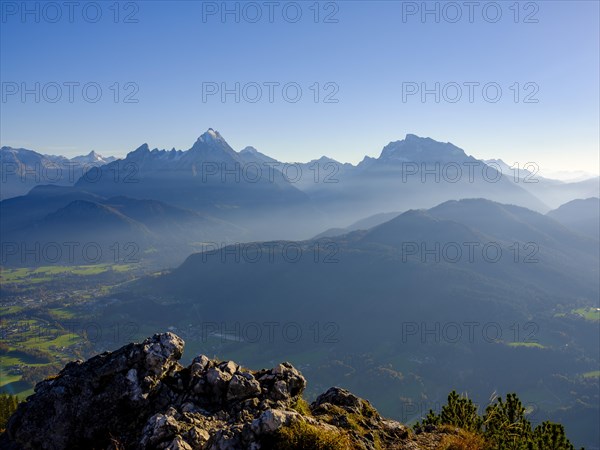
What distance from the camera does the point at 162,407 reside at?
53.8 ft

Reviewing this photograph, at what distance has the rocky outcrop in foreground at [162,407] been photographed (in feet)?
48.2

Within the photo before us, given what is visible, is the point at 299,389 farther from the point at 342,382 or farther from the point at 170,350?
the point at 342,382

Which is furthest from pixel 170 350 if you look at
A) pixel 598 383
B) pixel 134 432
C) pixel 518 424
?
pixel 598 383

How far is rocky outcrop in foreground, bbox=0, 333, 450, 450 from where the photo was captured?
14.7 m

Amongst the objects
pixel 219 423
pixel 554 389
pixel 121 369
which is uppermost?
pixel 121 369

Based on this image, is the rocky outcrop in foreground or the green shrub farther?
the rocky outcrop in foreground

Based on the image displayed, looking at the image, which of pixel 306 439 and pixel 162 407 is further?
pixel 162 407

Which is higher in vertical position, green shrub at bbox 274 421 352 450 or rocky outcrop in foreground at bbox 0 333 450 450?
green shrub at bbox 274 421 352 450

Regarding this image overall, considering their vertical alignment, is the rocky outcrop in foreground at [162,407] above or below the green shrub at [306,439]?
below

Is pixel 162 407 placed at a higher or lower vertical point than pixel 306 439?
lower

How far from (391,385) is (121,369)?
650ft

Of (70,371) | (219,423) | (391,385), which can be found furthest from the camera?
(391,385)

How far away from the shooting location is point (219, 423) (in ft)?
49.7

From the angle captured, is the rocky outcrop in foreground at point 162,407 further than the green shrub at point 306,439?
Yes
